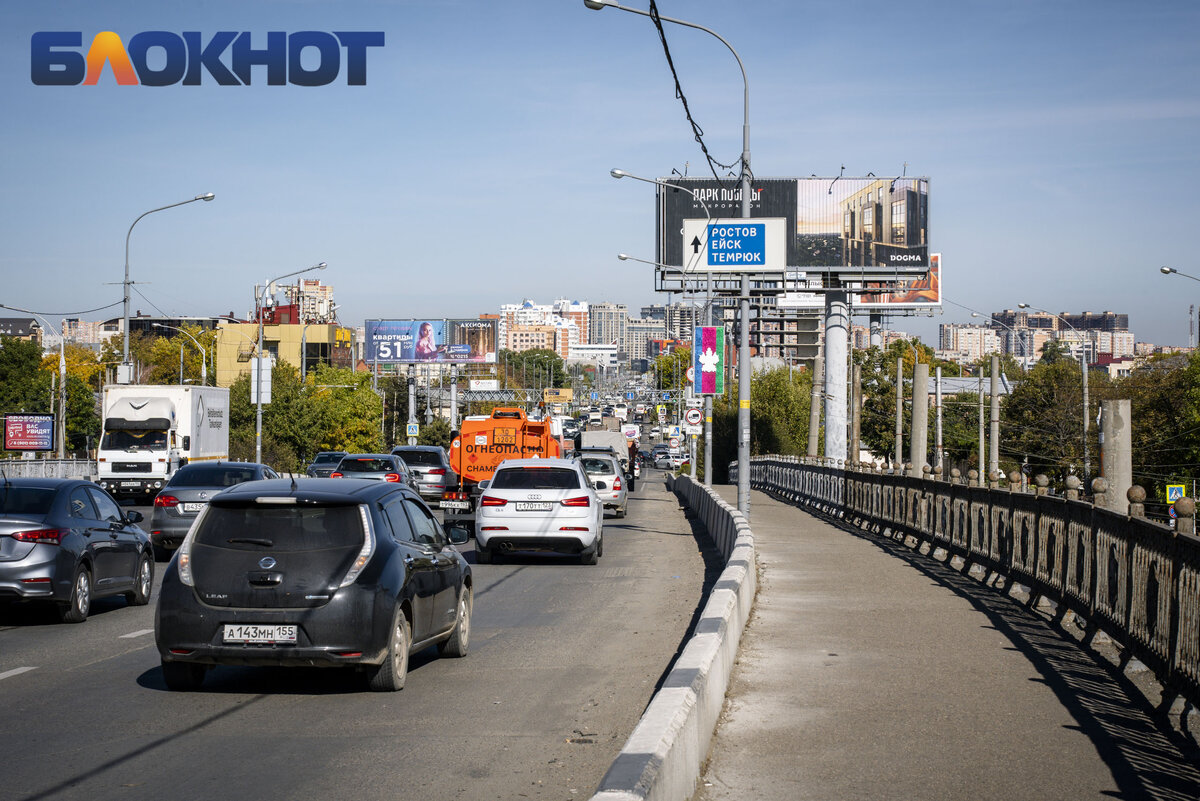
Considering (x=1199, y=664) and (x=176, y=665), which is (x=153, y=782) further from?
(x=1199, y=664)

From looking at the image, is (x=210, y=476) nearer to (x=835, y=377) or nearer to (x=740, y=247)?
(x=740, y=247)

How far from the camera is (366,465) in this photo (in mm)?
33562

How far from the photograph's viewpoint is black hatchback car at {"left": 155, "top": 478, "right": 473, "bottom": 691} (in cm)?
884

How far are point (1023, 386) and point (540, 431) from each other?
64429mm

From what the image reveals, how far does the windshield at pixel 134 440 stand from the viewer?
124 feet

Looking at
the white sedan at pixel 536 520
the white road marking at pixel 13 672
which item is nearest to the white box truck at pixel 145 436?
the white sedan at pixel 536 520

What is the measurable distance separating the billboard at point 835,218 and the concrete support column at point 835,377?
8.24ft

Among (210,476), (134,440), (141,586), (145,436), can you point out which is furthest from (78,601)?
(145,436)

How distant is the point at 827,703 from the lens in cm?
888

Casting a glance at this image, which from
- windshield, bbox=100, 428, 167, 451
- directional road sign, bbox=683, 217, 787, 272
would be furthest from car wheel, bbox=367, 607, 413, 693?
windshield, bbox=100, 428, 167, 451

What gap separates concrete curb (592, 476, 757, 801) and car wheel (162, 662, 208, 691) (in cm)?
368

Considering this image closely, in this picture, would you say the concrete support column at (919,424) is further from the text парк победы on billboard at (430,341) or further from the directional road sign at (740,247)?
the text парк победы on billboard at (430,341)

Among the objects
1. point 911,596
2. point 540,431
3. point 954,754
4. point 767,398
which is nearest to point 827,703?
point 954,754

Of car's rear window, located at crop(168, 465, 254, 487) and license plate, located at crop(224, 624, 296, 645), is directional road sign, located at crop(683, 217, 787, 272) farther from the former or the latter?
license plate, located at crop(224, 624, 296, 645)
